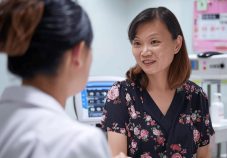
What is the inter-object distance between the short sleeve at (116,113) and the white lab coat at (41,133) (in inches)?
31.9

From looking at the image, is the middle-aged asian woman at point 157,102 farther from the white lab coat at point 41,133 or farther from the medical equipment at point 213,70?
the white lab coat at point 41,133

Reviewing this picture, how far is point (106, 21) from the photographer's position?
322 centimetres

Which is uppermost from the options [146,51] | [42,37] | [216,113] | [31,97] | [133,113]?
[42,37]

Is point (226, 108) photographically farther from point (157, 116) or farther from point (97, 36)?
point (157, 116)

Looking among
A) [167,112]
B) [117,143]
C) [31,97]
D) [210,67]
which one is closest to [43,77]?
[31,97]

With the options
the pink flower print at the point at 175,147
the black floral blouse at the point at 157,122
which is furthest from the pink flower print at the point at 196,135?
the pink flower print at the point at 175,147

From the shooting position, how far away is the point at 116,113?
157 cm

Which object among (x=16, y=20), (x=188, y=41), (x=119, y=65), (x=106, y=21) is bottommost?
(x=119, y=65)

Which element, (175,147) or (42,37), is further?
(175,147)

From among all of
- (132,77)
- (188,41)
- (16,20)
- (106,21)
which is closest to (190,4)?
(188,41)

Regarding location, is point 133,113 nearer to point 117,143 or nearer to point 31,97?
point 117,143

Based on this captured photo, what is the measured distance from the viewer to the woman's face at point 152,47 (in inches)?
61.6

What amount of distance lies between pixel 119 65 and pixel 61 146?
263cm

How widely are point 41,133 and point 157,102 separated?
1.00 meters
